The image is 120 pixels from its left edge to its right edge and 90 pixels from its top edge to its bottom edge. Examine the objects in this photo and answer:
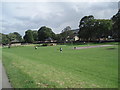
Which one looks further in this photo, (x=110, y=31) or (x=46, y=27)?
(x=46, y=27)

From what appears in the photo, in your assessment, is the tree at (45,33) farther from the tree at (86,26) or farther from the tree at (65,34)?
the tree at (86,26)

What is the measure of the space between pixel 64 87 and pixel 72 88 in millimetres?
366

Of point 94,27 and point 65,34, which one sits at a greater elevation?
point 94,27

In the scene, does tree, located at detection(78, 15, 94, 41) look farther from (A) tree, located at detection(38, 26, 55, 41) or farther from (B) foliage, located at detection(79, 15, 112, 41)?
(A) tree, located at detection(38, 26, 55, 41)

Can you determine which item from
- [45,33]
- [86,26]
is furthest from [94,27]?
[45,33]

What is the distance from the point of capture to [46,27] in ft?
440

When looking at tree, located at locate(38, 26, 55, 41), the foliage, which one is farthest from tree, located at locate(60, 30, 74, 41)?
the foliage

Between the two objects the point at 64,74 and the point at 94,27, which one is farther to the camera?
the point at 94,27

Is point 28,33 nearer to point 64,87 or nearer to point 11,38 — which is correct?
point 11,38

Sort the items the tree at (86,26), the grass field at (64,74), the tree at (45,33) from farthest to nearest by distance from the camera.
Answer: the tree at (45,33)
the tree at (86,26)
the grass field at (64,74)

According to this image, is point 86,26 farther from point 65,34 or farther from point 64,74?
point 64,74

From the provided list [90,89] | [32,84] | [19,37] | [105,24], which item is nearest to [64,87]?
[90,89]

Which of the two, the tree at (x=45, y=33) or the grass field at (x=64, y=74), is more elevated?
the tree at (x=45, y=33)

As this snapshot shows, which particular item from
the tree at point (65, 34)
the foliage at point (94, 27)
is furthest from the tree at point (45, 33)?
the foliage at point (94, 27)
